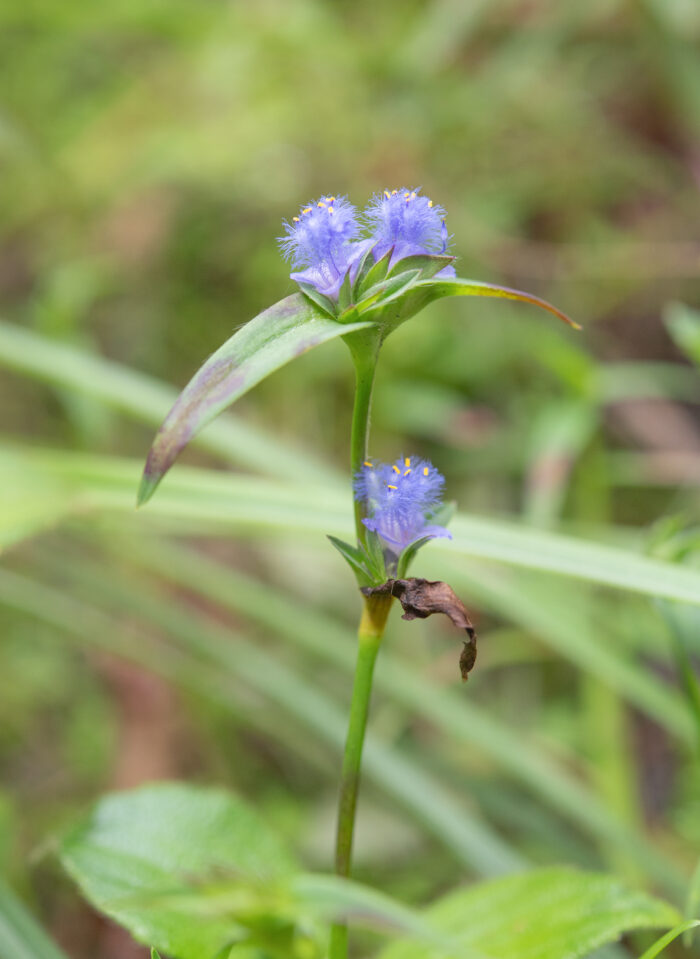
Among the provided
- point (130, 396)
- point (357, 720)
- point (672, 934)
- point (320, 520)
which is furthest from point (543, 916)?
point (130, 396)

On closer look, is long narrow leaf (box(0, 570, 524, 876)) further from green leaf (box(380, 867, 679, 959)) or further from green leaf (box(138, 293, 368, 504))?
green leaf (box(138, 293, 368, 504))

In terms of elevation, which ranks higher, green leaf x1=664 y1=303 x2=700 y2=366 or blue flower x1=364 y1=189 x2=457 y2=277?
green leaf x1=664 y1=303 x2=700 y2=366

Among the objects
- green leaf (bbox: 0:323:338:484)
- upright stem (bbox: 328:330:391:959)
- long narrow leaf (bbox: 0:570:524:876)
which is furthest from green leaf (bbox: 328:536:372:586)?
green leaf (bbox: 0:323:338:484)

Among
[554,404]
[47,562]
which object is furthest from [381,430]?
[47,562]

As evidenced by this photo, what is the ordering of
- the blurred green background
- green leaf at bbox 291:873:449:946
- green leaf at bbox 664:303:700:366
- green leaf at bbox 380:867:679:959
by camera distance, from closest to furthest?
1. green leaf at bbox 291:873:449:946
2. green leaf at bbox 380:867:679:959
3. green leaf at bbox 664:303:700:366
4. the blurred green background

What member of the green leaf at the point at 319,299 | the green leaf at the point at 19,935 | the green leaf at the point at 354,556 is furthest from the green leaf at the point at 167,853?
the green leaf at the point at 319,299

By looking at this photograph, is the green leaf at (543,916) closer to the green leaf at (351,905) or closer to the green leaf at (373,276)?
the green leaf at (351,905)
